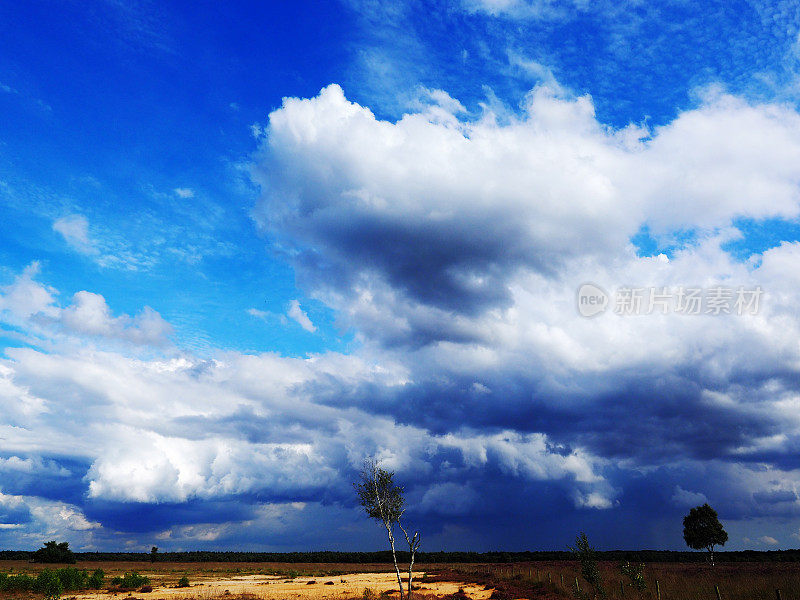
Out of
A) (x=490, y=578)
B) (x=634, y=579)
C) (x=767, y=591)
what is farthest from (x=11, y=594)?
(x=767, y=591)

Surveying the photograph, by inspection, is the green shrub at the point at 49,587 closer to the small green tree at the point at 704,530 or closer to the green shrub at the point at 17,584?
the green shrub at the point at 17,584

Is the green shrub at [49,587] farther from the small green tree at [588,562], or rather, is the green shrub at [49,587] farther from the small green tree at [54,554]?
the small green tree at [54,554]

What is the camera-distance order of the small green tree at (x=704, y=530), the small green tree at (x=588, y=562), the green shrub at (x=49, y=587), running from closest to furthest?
the small green tree at (x=588, y=562)
the green shrub at (x=49, y=587)
the small green tree at (x=704, y=530)

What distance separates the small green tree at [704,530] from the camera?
79062mm

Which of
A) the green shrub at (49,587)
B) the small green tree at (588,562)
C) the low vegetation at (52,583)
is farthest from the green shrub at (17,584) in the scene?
the small green tree at (588,562)

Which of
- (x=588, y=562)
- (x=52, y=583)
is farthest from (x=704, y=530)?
(x=52, y=583)

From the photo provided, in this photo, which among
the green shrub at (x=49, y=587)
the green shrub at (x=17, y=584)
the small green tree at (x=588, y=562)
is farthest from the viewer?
the green shrub at (x=17, y=584)

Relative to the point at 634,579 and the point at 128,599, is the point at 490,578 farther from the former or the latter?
the point at 128,599

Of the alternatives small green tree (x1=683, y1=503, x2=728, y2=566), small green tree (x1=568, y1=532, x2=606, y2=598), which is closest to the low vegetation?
small green tree (x1=568, y1=532, x2=606, y2=598)

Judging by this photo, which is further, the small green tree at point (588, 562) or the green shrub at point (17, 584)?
the green shrub at point (17, 584)

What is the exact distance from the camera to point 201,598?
48344 millimetres

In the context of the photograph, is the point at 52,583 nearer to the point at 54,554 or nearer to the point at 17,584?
the point at 17,584

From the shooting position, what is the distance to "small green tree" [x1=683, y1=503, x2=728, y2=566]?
259 ft

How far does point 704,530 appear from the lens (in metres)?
80.2
